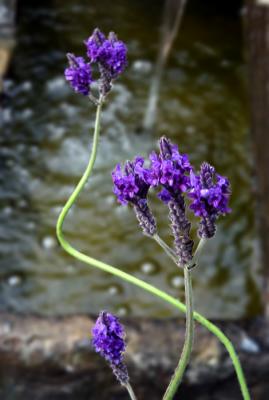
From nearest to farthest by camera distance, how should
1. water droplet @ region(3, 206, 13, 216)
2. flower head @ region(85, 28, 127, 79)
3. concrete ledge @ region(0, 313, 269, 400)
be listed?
flower head @ region(85, 28, 127, 79) → concrete ledge @ region(0, 313, 269, 400) → water droplet @ region(3, 206, 13, 216)

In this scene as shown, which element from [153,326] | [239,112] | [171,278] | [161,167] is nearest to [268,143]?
[171,278]

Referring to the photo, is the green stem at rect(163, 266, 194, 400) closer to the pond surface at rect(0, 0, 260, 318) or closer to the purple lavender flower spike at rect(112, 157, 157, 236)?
the purple lavender flower spike at rect(112, 157, 157, 236)

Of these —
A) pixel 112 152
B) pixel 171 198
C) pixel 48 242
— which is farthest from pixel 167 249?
pixel 112 152

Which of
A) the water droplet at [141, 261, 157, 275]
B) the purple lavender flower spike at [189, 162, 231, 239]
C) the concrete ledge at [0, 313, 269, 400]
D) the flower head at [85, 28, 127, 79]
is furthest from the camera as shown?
the water droplet at [141, 261, 157, 275]

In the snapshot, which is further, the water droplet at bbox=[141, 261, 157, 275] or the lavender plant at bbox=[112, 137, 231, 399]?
the water droplet at bbox=[141, 261, 157, 275]

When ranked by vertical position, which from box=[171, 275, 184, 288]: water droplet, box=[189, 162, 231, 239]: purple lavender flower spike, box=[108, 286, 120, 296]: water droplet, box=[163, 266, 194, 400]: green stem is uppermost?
box=[108, 286, 120, 296]: water droplet

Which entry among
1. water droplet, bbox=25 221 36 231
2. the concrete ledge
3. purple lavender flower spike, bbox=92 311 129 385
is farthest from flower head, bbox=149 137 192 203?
water droplet, bbox=25 221 36 231

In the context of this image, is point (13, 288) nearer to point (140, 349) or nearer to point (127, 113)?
point (140, 349)
